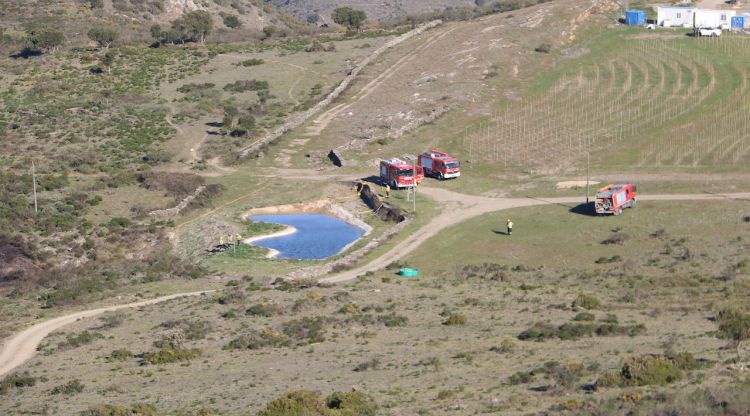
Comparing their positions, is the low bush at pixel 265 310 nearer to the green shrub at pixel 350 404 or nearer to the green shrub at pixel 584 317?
the green shrub at pixel 584 317

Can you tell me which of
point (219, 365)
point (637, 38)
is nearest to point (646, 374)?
point (219, 365)

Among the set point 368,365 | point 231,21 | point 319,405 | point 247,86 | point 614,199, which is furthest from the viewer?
point 231,21

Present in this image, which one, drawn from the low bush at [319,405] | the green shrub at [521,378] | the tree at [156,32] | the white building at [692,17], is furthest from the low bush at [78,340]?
the tree at [156,32]

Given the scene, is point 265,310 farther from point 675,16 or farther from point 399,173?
point 675,16

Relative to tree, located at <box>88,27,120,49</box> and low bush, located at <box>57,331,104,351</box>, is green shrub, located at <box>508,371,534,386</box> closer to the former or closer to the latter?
low bush, located at <box>57,331,104,351</box>

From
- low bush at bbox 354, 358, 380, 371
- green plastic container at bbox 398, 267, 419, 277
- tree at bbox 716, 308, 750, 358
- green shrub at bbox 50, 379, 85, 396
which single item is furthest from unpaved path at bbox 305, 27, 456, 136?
tree at bbox 716, 308, 750, 358

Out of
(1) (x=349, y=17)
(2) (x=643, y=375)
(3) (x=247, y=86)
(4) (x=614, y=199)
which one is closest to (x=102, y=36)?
(3) (x=247, y=86)
